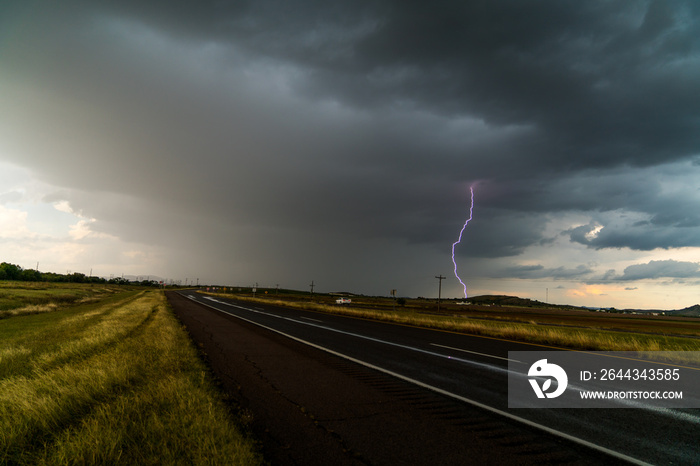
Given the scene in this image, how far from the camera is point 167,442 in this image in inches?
159

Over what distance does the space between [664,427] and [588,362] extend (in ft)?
20.3

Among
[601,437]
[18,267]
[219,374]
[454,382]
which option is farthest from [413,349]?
[18,267]

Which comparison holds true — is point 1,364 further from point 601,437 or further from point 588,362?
point 588,362
